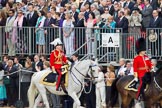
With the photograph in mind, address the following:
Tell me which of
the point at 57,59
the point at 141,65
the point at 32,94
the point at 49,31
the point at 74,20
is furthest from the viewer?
the point at 74,20

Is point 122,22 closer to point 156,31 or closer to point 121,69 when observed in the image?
point 156,31

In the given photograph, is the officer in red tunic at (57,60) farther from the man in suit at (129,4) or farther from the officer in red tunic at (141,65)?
the man in suit at (129,4)

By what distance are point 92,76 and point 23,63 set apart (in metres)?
6.82

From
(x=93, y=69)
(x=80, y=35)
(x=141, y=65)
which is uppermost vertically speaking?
(x=80, y=35)

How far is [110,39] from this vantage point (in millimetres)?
30953

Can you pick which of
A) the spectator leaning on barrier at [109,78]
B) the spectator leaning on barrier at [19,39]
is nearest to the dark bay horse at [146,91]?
the spectator leaning on barrier at [109,78]

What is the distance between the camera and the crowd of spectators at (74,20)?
104 ft

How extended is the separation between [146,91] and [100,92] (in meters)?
2.86

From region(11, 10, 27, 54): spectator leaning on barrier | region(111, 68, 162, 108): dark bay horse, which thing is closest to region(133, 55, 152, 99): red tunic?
region(111, 68, 162, 108): dark bay horse

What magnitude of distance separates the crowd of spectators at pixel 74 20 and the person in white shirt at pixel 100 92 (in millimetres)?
3199

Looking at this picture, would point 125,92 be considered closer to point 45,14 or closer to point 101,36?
point 101,36

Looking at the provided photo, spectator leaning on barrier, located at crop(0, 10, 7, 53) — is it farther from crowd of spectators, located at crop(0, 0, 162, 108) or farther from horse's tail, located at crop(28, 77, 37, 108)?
horse's tail, located at crop(28, 77, 37, 108)

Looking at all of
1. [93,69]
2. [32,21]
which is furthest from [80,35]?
[93,69]

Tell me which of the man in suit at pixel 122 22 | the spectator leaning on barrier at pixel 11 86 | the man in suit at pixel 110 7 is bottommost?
the spectator leaning on barrier at pixel 11 86
